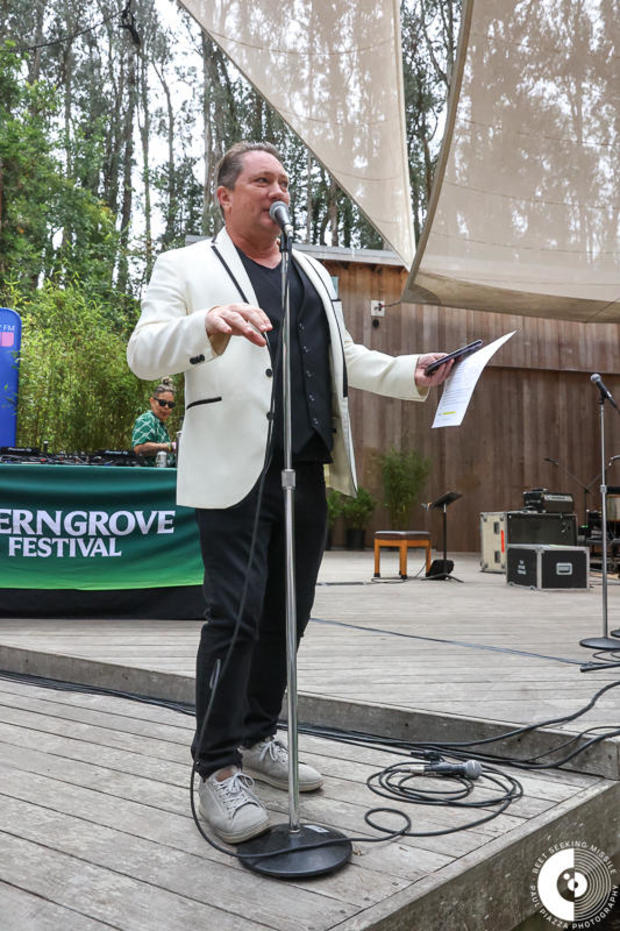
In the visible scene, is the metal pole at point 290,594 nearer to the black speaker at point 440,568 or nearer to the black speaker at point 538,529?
the black speaker at point 440,568

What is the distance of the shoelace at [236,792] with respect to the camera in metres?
1.41

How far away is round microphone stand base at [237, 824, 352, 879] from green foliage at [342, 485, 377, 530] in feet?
30.8

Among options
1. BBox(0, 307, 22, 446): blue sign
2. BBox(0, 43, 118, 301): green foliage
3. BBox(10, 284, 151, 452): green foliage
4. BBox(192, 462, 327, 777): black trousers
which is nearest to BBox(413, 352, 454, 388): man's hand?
BBox(192, 462, 327, 777): black trousers

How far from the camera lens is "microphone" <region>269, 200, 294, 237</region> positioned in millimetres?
1436

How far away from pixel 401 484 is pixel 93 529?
7.60m

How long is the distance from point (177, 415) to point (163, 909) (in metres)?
5.10

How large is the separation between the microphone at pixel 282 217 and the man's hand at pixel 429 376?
419 mm

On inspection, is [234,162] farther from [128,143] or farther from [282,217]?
[128,143]

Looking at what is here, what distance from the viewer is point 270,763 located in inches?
67.1

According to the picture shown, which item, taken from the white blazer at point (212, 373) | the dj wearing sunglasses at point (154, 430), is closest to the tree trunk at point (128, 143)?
the dj wearing sunglasses at point (154, 430)

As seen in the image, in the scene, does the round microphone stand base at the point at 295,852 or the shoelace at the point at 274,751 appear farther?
the shoelace at the point at 274,751

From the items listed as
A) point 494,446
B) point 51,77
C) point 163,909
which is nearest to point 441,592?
point 163,909

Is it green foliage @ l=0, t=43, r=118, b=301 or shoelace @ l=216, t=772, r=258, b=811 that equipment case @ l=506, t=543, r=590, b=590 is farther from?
green foliage @ l=0, t=43, r=118, b=301

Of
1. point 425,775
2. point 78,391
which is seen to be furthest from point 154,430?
point 425,775
